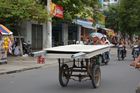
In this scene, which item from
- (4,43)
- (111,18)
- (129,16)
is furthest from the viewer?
(111,18)

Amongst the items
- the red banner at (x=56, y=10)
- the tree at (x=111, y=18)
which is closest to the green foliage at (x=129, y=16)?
the tree at (x=111, y=18)

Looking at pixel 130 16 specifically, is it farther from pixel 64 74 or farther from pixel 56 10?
pixel 64 74

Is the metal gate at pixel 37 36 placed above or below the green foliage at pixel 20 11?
below

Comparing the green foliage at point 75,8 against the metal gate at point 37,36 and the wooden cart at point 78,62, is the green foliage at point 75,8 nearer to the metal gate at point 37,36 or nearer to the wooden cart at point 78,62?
the metal gate at point 37,36

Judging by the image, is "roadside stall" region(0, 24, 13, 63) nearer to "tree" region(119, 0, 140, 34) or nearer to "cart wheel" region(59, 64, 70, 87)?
"cart wheel" region(59, 64, 70, 87)

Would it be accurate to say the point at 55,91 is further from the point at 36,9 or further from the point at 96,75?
the point at 36,9

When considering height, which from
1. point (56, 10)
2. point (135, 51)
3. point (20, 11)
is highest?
point (56, 10)

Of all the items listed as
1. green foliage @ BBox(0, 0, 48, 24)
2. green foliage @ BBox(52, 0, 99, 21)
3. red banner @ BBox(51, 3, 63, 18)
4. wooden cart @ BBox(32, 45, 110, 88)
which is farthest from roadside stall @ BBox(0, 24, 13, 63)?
green foliage @ BBox(52, 0, 99, 21)

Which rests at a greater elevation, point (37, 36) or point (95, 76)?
point (37, 36)

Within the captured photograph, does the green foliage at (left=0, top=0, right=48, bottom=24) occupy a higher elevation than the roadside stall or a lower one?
higher

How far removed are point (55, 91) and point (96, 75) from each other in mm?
1721

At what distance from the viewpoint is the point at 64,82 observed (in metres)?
14.8

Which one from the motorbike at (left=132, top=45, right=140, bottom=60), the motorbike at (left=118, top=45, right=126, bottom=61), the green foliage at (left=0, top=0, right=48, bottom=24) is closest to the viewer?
the motorbike at (left=132, top=45, right=140, bottom=60)

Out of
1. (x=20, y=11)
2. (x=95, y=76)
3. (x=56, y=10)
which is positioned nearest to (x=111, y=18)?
(x=56, y=10)
